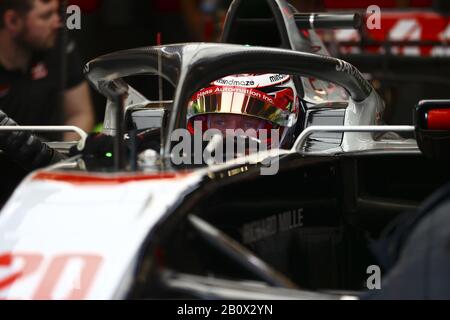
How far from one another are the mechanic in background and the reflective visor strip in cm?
151

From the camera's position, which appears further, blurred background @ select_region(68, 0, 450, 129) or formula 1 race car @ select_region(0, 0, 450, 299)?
blurred background @ select_region(68, 0, 450, 129)

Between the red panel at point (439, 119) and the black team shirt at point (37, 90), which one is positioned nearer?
the red panel at point (439, 119)

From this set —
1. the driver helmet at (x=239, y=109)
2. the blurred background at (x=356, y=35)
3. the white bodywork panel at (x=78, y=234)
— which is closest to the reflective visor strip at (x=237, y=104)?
the driver helmet at (x=239, y=109)

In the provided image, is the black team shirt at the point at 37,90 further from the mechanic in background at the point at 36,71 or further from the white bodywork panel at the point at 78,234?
the white bodywork panel at the point at 78,234

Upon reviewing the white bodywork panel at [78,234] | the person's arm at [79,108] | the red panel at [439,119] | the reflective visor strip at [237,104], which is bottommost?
the person's arm at [79,108]

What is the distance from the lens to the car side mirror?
241 centimetres

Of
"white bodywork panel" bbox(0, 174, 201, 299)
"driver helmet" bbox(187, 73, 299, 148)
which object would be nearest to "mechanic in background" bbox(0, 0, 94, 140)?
"driver helmet" bbox(187, 73, 299, 148)

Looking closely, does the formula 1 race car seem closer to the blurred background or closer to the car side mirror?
the car side mirror

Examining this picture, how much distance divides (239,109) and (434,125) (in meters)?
0.81

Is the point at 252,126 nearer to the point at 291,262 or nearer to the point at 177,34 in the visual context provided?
the point at 291,262

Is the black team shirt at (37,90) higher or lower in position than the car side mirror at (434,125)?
lower

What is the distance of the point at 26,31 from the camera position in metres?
4.48

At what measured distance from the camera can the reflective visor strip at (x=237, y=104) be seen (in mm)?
3098
